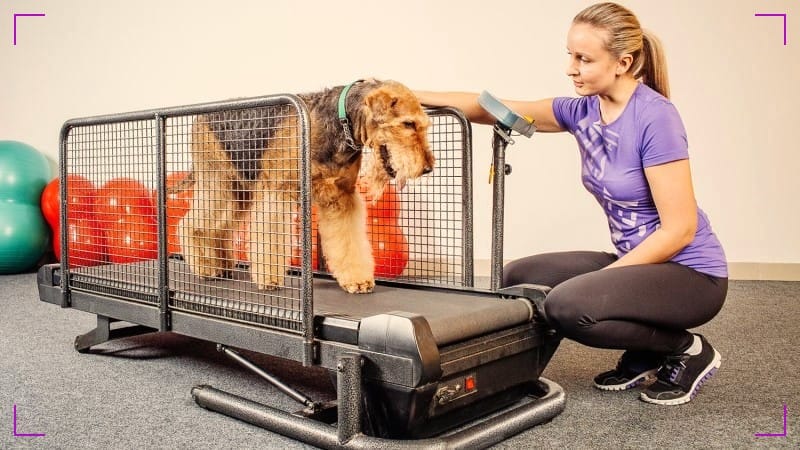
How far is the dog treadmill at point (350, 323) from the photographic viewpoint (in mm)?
1532

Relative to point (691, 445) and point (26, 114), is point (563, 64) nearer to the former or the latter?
point (691, 445)

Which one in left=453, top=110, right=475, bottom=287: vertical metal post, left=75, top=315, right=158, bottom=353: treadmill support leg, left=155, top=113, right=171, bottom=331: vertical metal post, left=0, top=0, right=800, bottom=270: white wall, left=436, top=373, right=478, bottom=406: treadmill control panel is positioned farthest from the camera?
left=0, top=0, right=800, bottom=270: white wall

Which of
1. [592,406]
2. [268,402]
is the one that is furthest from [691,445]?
[268,402]

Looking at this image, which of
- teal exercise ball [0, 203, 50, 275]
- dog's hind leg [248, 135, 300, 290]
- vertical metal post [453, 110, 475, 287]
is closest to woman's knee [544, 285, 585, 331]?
vertical metal post [453, 110, 475, 287]

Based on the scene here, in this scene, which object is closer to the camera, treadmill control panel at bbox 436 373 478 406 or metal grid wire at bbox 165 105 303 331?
treadmill control panel at bbox 436 373 478 406

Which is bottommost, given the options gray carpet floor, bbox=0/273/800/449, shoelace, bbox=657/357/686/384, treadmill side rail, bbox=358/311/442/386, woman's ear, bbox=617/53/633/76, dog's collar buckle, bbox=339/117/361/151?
gray carpet floor, bbox=0/273/800/449

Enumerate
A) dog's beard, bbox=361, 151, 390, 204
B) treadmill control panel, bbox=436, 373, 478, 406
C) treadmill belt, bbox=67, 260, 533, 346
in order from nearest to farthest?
treadmill control panel, bbox=436, 373, 478, 406 < treadmill belt, bbox=67, 260, 533, 346 < dog's beard, bbox=361, 151, 390, 204

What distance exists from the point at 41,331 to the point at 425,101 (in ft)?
6.58

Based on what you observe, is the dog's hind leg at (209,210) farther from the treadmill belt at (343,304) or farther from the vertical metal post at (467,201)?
the vertical metal post at (467,201)

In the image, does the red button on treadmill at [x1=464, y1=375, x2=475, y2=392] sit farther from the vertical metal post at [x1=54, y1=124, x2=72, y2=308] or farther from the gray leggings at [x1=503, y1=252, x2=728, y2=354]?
the vertical metal post at [x1=54, y1=124, x2=72, y2=308]

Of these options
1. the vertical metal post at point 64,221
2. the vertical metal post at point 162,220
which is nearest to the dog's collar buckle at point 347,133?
the vertical metal post at point 162,220

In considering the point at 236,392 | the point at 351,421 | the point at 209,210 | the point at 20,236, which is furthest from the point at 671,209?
the point at 20,236

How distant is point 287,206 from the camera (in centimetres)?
209

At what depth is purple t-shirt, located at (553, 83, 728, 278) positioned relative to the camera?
6.20 feet
